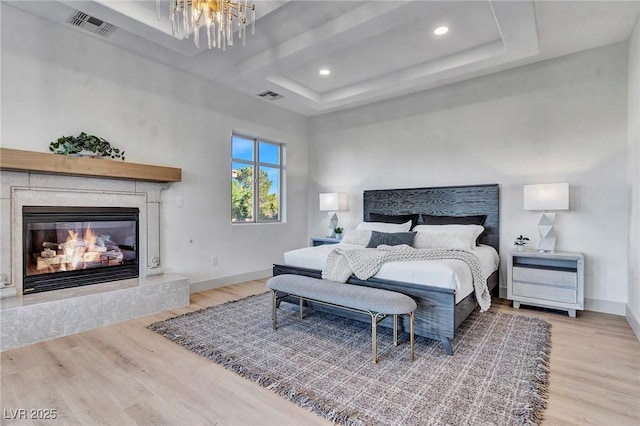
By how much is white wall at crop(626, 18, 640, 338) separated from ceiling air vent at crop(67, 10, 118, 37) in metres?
5.01

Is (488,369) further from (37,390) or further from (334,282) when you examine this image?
(37,390)

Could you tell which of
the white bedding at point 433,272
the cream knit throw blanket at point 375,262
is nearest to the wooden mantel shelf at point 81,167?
the white bedding at point 433,272

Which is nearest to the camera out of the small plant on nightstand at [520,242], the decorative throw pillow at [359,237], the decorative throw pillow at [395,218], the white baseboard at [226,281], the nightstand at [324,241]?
the small plant on nightstand at [520,242]

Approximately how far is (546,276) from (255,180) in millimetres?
4160

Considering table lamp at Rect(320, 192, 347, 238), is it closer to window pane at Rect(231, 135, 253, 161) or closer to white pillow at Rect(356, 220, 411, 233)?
white pillow at Rect(356, 220, 411, 233)

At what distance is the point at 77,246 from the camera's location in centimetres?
329

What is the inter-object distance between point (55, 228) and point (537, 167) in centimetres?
537

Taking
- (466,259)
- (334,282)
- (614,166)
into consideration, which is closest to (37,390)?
(334,282)

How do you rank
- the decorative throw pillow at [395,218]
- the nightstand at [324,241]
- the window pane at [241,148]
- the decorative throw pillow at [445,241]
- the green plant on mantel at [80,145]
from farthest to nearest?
the nightstand at [324,241] < the window pane at [241,148] < the decorative throw pillow at [395,218] < the decorative throw pillow at [445,241] < the green plant on mantel at [80,145]

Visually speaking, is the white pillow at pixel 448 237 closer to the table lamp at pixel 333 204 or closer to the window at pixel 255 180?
the table lamp at pixel 333 204

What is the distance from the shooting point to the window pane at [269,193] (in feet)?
17.6

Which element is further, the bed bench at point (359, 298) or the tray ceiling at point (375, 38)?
the tray ceiling at point (375, 38)

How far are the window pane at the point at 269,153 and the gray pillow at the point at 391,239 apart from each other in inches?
101

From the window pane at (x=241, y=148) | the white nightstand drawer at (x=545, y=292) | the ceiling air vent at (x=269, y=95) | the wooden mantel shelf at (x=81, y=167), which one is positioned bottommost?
the white nightstand drawer at (x=545, y=292)
